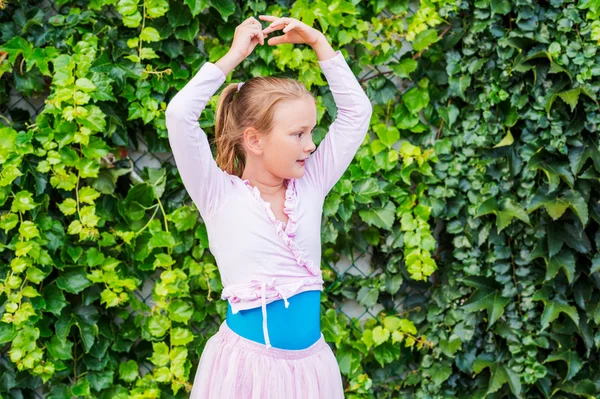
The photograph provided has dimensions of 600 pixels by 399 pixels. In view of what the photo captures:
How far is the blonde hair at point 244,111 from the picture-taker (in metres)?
1.68

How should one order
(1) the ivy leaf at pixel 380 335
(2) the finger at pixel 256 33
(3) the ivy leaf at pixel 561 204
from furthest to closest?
(1) the ivy leaf at pixel 380 335 < (3) the ivy leaf at pixel 561 204 < (2) the finger at pixel 256 33

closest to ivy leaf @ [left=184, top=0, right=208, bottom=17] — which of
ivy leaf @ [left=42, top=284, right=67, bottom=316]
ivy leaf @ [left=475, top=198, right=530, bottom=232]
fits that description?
ivy leaf @ [left=42, top=284, right=67, bottom=316]

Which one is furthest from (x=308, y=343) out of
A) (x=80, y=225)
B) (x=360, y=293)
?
(x=80, y=225)

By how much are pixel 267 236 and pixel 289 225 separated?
0.19 feet

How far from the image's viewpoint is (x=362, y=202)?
2521 mm

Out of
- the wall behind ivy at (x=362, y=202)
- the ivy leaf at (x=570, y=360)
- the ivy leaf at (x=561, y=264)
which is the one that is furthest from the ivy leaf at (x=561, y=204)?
the ivy leaf at (x=570, y=360)

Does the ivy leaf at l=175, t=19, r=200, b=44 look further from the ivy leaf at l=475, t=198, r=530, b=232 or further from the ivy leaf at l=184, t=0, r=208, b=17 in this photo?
the ivy leaf at l=475, t=198, r=530, b=232

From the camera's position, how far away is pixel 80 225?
2457mm

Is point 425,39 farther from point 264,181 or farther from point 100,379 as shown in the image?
point 100,379

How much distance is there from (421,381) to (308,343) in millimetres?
997

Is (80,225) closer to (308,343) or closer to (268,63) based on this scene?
(268,63)

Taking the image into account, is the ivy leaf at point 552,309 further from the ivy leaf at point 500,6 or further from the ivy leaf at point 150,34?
the ivy leaf at point 150,34

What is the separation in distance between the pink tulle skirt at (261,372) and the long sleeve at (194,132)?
1.16ft

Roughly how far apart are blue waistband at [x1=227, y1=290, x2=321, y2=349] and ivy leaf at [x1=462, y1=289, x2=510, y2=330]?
93 centimetres
